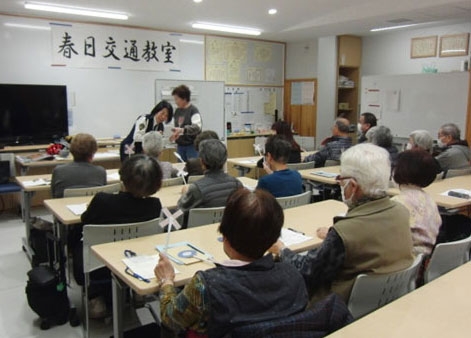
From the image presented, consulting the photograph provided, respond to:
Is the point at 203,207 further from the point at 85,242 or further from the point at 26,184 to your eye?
the point at 26,184

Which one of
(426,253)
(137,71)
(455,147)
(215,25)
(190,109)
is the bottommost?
(426,253)

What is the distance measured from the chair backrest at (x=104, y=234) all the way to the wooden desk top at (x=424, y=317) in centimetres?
139

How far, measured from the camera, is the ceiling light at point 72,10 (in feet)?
18.2

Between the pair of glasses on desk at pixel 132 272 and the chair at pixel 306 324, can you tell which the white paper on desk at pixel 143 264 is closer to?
the pair of glasses on desk at pixel 132 272

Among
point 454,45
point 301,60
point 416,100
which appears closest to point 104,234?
point 416,100

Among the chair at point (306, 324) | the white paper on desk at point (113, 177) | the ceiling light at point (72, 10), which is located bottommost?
the white paper on desk at point (113, 177)

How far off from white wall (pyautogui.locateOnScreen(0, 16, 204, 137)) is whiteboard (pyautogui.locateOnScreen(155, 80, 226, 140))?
16 cm

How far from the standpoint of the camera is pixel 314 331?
4.27ft

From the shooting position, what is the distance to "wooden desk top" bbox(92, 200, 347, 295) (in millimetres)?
1873

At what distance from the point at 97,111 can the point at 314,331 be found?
6219 millimetres

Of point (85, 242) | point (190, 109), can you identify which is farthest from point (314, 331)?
point (190, 109)

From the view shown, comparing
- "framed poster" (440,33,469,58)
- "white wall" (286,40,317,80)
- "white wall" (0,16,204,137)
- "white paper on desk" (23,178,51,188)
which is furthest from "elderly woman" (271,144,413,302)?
"white wall" (286,40,317,80)

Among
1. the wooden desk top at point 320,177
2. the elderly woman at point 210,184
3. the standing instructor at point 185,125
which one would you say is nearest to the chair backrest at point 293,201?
the elderly woman at point 210,184

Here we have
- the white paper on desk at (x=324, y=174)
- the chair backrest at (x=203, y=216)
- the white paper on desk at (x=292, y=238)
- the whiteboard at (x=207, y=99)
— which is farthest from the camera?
the whiteboard at (x=207, y=99)
